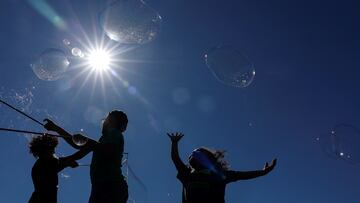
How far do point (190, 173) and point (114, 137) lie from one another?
1.40 meters

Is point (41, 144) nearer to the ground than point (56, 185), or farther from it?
farther from it

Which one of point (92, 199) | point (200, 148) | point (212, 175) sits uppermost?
point (200, 148)

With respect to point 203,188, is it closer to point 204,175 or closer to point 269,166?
point 204,175

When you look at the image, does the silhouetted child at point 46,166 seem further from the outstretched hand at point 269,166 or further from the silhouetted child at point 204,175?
the outstretched hand at point 269,166

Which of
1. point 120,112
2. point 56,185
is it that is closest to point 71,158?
point 56,185

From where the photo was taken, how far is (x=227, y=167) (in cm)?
811

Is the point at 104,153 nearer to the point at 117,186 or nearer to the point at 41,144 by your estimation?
the point at 117,186

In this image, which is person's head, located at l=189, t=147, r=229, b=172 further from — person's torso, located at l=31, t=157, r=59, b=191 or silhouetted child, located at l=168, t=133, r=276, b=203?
person's torso, located at l=31, t=157, r=59, b=191

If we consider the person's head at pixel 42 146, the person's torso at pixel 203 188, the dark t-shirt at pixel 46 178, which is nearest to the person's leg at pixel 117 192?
the dark t-shirt at pixel 46 178

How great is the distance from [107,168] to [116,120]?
2.66 feet

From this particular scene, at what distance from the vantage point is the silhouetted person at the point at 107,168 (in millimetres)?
6983

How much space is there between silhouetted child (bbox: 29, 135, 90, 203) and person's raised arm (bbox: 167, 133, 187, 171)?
151 cm

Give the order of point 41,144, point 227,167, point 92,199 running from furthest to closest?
point 227,167
point 41,144
point 92,199

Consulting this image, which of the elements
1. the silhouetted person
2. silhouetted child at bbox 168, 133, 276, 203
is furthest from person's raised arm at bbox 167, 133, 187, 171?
the silhouetted person
